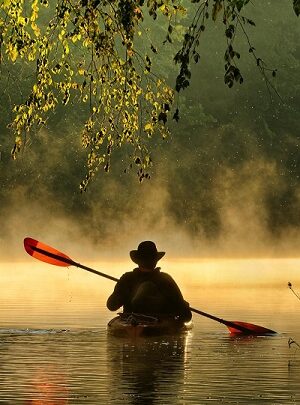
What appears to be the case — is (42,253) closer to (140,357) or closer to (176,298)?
(176,298)

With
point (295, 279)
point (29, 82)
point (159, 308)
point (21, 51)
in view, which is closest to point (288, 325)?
point (159, 308)

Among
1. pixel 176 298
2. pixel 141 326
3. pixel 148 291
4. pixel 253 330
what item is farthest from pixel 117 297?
pixel 253 330

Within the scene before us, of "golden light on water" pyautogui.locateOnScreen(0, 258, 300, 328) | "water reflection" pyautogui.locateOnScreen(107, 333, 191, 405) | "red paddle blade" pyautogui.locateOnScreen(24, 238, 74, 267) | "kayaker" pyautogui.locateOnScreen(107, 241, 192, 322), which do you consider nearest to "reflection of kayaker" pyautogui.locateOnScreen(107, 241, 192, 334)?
"kayaker" pyautogui.locateOnScreen(107, 241, 192, 322)

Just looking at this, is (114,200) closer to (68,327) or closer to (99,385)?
(68,327)

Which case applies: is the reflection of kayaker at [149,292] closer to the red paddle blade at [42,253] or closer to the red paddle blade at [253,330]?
the red paddle blade at [253,330]

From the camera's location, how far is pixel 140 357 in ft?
63.7

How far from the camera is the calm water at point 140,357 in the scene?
49.2ft

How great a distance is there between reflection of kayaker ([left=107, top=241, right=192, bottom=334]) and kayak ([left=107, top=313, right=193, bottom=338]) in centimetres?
8

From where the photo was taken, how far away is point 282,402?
47.2ft

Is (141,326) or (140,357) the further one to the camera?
(141,326)

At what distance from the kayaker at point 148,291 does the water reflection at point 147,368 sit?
19.9 inches

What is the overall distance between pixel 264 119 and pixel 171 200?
20.9 feet

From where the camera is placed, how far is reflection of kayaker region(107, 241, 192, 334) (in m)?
22.9

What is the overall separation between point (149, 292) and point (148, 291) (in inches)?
0.8
